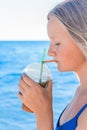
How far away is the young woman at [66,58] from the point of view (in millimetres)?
982

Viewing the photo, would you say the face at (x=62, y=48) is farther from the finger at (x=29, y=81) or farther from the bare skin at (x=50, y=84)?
the finger at (x=29, y=81)

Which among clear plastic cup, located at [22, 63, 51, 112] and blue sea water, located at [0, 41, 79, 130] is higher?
clear plastic cup, located at [22, 63, 51, 112]

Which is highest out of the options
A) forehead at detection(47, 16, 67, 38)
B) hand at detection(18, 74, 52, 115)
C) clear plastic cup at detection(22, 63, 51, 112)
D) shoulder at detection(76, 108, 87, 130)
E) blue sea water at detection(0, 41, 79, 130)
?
forehead at detection(47, 16, 67, 38)

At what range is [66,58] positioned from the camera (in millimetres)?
1019

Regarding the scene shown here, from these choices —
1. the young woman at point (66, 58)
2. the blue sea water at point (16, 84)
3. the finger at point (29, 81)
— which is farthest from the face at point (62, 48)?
the blue sea water at point (16, 84)

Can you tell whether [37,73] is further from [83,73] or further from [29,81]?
[83,73]

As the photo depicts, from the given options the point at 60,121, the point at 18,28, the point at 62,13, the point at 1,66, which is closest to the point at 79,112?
the point at 60,121

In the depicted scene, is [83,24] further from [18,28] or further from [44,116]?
[18,28]

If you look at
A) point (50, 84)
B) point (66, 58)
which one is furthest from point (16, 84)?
point (66, 58)

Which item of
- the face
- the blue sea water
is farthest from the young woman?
the blue sea water

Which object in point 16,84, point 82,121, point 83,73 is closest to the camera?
point 82,121

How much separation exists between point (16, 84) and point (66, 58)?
559 cm

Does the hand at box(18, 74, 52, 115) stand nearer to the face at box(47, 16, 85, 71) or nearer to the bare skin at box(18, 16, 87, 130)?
the bare skin at box(18, 16, 87, 130)

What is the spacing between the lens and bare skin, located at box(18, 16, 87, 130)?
3.31ft
